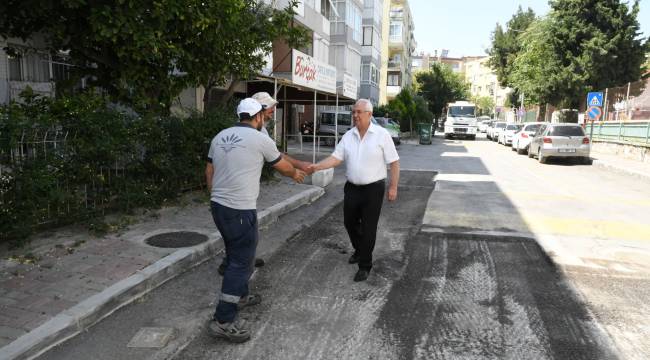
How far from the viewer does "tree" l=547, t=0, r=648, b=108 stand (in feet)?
99.3

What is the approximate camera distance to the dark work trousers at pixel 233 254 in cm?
366

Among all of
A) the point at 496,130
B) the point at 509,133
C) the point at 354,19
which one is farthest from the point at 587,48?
the point at 354,19

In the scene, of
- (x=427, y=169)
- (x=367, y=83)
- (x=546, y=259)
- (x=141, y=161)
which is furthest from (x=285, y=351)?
(x=367, y=83)

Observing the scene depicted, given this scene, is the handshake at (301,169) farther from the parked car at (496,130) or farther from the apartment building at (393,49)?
the apartment building at (393,49)

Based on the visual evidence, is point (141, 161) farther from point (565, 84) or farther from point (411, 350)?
point (565, 84)

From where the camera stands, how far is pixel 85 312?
12.6 feet

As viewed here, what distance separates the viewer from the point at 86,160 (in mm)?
6129

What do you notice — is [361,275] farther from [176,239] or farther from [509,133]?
[509,133]

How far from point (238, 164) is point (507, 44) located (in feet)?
174

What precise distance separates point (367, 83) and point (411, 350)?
38.9 metres

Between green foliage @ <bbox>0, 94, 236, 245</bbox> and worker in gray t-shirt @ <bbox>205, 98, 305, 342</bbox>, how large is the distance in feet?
8.91

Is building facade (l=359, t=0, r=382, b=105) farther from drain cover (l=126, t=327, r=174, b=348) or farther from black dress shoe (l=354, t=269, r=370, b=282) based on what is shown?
drain cover (l=126, t=327, r=174, b=348)

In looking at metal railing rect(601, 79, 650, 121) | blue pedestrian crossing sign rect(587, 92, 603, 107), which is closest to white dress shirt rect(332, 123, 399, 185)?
metal railing rect(601, 79, 650, 121)

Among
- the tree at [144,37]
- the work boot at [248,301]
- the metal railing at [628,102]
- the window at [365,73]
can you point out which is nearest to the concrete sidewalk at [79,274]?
the work boot at [248,301]
